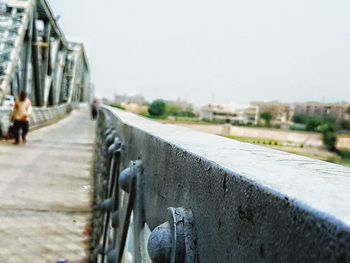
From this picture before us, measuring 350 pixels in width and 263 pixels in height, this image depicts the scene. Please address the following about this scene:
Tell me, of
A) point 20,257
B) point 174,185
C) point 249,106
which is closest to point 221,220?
point 174,185

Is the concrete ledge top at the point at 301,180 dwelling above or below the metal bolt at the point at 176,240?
above

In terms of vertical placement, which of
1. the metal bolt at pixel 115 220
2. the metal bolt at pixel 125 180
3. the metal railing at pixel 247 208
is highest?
the metal railing at pixel 247 208

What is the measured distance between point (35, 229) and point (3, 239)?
30cm

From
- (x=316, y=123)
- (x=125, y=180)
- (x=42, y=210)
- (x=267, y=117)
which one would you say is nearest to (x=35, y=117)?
(x=316, y=123)

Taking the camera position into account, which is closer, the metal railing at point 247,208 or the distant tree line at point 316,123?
the metal railing at point 247,208

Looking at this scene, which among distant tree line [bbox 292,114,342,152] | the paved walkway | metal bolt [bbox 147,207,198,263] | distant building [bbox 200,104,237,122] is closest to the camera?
metal bolt [bbox 147,207,198,263]

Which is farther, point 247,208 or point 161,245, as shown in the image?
point 161,245

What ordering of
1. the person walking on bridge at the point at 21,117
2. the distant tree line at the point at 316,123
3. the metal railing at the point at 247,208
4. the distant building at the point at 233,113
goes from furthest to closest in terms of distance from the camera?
the distant building at the point at 233,113 → the person walking on bridge at the point at 21,117 → the distant tree line at the point at 316,123 → the metal railing at the point at 247,208

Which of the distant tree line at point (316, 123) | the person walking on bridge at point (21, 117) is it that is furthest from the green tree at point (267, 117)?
the person walking on bridge at point (21, 117)

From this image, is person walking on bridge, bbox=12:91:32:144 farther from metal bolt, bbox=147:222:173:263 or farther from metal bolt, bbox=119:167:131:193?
metal bolt, bbox=147:222:173:263

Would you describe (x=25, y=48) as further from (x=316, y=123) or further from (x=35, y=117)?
(x=316, y=123)

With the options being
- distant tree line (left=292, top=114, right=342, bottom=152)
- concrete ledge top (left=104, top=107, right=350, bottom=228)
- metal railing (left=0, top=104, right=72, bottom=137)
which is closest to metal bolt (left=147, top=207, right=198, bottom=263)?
concrete ledge top (left=104, top=107, right=350, bottom=228)

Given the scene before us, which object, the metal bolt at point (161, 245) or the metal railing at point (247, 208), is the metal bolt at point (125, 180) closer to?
the metal railing at point (247, 208)

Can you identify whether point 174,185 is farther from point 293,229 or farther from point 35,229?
point 35,229
